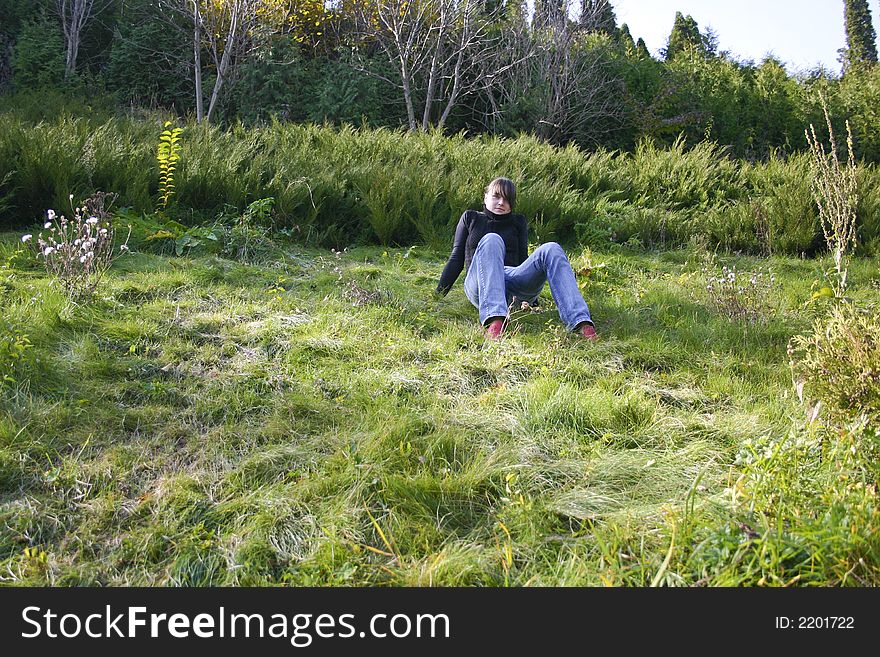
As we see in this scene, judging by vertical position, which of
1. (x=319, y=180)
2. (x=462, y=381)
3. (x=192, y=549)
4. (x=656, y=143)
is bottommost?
(x=192, y=549)

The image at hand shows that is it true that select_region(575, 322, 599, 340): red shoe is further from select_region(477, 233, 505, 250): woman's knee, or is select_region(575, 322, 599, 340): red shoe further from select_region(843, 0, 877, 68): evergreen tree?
select_region(843, 0, 877, 68): evergreen tree

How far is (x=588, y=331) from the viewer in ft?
12.5

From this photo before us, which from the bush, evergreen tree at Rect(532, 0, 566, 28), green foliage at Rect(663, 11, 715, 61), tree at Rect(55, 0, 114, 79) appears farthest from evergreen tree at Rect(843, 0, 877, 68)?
the bush

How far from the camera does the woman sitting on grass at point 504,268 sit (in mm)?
3883

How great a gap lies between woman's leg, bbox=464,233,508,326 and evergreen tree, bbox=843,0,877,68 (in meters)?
26.9

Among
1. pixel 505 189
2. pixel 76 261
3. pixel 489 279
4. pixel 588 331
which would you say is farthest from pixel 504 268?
pixel 76 261

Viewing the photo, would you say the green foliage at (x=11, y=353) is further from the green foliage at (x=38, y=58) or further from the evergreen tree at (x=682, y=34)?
the evergreen tree at (x=682, y=34)

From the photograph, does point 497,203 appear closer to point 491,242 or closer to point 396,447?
point 491,242

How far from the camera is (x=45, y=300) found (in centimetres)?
367

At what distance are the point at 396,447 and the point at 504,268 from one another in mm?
2077

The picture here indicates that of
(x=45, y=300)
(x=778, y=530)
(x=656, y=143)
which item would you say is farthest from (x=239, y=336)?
(x=656, y=143)

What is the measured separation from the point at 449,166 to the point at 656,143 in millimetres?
6774
